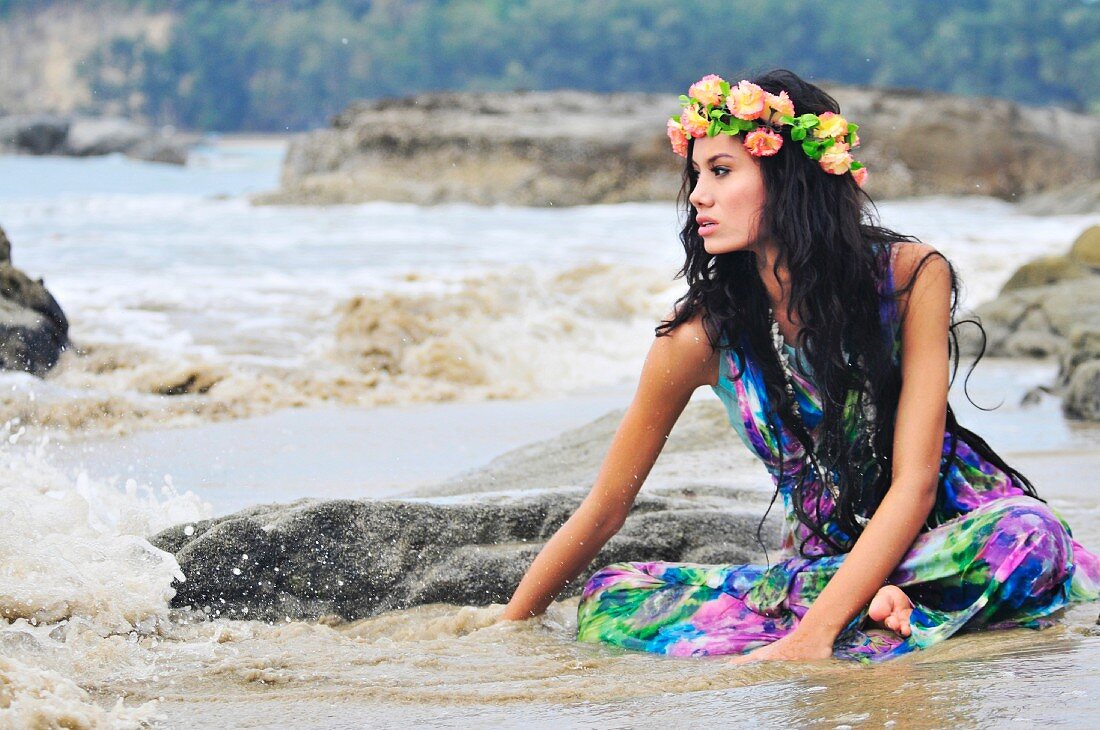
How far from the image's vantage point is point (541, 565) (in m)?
2.78

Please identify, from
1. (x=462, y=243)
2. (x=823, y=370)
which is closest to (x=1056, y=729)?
(x=823, y=370)

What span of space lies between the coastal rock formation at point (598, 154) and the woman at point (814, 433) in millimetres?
20689

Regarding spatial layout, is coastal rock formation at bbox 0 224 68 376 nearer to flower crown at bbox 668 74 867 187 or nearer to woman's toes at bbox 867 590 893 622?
flower crown at bbox 668 74 867 187

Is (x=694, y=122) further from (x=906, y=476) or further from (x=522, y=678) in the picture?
(x=522, y=678)

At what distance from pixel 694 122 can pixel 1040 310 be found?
6.10 m

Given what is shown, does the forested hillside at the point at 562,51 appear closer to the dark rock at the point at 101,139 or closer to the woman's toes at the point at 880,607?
the dark rock at the point at 101,139

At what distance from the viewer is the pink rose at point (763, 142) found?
8.45 ft

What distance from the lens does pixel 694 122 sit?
2.65 m

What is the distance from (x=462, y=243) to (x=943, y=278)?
43.1 ft

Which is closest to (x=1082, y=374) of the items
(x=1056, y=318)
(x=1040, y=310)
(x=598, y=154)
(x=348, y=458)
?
(x=1056, y=318)

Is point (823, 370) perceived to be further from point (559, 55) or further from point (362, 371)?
point (559, 55)

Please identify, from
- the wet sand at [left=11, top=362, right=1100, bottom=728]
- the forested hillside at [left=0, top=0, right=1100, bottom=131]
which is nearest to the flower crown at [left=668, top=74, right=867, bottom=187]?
the wet sand at [left=11, top=362, right=1100, bottom=728]

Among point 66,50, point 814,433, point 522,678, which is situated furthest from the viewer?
point 66,50

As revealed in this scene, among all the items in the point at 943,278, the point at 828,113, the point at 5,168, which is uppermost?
the point at 828,113
